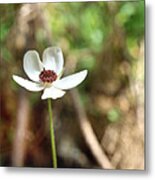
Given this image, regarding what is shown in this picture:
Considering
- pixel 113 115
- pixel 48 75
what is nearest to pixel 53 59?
pixel 48 75

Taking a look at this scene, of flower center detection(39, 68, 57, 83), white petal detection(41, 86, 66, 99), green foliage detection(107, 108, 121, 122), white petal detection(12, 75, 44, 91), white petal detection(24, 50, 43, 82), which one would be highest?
white petal detection(24, 50, 43, 82)

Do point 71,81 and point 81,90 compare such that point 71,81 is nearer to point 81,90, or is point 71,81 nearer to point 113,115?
point 81,90

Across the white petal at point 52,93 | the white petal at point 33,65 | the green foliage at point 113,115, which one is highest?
the white petal at point 33,65

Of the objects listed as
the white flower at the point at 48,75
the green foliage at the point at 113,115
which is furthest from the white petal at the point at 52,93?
the green foliage at the point at 113,115

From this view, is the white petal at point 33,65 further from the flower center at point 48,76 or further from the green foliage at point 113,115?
the green foliage at point 113,115

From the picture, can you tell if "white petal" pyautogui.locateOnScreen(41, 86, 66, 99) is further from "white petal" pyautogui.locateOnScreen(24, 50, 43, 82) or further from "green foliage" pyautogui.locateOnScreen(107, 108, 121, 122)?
"green foliage" pyautogui.locateOnScreen(107, 108, 121, 122)

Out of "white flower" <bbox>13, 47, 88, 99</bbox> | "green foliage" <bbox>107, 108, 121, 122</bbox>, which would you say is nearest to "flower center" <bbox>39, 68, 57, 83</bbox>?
"white flower" <bbox>13, 47, 88, 99</bbox>

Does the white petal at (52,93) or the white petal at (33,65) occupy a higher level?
the white petal at (33,65)
